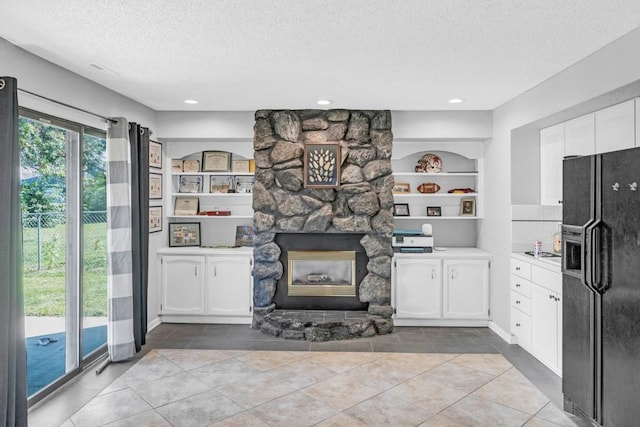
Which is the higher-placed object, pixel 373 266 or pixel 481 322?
pixel 373 266

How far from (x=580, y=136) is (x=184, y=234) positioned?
13.9 ft

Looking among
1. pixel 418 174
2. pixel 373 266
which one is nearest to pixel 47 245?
pixel 373 266

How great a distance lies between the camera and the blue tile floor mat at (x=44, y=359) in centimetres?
323

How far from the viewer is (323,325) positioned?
A: 450cm

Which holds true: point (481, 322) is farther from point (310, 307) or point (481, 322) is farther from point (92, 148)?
point (92, 148)

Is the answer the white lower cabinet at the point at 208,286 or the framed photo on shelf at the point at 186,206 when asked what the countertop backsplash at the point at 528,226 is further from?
the framed photo on shelf at the point at 186,206

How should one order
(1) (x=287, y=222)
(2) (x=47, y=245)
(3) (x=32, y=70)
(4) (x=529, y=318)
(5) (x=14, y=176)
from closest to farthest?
1. (5) (x=14, y=176)
2. (3) (x=32, y=70)
3. (2) (x=47, y=245)
4. (4) (x=529, y=318)
5. (1) (x=287, y=222)

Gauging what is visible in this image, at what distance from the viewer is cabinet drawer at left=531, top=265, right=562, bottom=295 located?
137 inches

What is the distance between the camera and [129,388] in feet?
10.9

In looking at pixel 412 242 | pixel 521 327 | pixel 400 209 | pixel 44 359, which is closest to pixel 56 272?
pixel 44 359

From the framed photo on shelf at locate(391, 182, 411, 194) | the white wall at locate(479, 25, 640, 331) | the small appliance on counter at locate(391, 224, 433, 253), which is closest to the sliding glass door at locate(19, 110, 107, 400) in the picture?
the small appliance on counter at locate(391, 224, 433, 253)

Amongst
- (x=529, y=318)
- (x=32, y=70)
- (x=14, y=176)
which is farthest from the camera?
(x=529, y=318)

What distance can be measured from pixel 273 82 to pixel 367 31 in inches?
51.8

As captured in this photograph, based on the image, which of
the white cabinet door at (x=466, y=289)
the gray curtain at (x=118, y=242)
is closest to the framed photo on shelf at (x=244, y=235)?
the gray curtain at (x=118, y=242)
